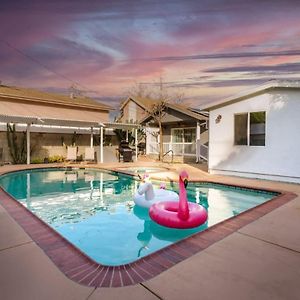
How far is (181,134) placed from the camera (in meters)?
20.7

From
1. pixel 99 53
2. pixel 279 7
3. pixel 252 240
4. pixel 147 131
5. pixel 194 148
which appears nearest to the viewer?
pixel 252 240

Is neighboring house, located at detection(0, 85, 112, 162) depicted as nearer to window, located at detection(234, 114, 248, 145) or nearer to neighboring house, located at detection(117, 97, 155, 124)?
neighboring house, located at detection(117, 97, 155, 124)

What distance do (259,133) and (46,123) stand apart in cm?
1341

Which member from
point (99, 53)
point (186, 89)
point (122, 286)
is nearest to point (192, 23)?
point (99, 53)

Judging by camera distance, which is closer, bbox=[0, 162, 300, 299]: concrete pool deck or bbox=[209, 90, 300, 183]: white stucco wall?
bbox=[0, 162, 300, 299]: concrete pool deck

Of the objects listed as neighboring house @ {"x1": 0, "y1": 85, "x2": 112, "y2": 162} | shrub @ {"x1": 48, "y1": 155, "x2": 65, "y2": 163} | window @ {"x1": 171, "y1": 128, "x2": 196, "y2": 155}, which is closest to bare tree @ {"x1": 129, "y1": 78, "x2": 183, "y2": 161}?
window @ {"x1": 171, "y1": 128, "x2": 196, "y2": 155}

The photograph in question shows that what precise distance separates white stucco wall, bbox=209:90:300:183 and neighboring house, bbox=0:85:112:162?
30.8 feet

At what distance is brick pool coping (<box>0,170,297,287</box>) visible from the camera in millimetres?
3023

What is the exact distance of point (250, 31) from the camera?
13.6m

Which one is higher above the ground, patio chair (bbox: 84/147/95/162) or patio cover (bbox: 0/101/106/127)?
patio cover (bbox: 0/101/106/127)

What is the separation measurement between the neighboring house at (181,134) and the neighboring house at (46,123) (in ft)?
16.4

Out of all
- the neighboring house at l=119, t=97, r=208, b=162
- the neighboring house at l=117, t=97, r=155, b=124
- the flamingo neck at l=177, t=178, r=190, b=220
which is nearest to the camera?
the flamingo neck at l=177, t=178, r=190, b=220

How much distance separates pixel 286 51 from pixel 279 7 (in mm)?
5662

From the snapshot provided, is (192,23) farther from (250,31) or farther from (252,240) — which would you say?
(252,240)
